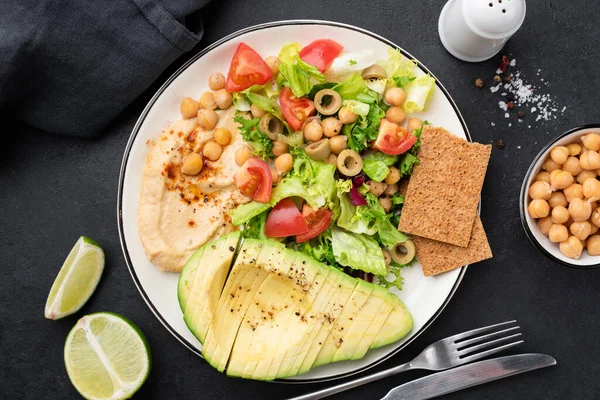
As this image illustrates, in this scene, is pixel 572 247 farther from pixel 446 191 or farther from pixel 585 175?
pixel 446 191

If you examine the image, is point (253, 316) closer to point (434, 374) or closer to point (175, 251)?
point (175, 251)

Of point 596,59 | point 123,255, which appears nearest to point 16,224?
point 123,255

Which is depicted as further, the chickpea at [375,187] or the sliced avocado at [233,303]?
the chickpea at [375,187]

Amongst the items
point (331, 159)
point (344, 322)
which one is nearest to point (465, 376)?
point (344, 322)

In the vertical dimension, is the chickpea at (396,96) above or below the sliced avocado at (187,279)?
above

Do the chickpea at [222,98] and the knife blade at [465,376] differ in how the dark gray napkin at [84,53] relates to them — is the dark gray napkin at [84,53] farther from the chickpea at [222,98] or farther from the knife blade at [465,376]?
the knife blade at [465,376]

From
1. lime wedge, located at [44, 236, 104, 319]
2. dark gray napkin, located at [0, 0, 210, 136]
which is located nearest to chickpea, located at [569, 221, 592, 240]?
dark gray napkin, located at [0, 0, 210, 136]

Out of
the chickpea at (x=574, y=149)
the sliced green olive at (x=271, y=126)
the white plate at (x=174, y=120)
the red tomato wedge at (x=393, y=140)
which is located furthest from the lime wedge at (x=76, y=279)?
the chickpea at (x=574, y=149)
